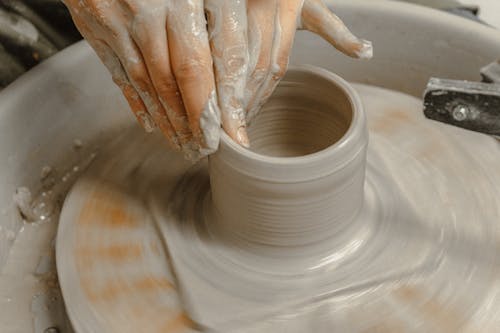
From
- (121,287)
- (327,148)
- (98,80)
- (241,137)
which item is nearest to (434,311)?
(327,148)

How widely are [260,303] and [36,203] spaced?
0.65 metres

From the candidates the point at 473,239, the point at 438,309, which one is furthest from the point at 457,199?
the point at 438,309

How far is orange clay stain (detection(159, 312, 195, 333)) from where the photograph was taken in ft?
3.39

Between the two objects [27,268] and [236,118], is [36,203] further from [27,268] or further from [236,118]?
[236,118]

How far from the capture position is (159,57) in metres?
1.04

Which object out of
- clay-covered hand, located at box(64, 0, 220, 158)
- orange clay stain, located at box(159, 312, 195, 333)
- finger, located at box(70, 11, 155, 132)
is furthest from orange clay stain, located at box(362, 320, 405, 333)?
finger, located at box(70, 11, 155, 132)

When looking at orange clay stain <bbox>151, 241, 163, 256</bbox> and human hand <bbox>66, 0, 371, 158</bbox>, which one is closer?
human hand <bbox>66, 0, 371, 158</bbox>

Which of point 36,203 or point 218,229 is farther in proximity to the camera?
point 36,203

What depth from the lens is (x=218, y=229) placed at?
113 cm

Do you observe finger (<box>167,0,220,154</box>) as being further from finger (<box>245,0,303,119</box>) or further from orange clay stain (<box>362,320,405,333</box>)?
orange clay stain (<box>362,320,405,333</box>)

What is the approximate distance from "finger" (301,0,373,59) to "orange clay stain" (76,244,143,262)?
20.1 inches

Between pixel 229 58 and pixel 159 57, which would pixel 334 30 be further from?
pixel 159 57

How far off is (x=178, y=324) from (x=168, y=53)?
43cm

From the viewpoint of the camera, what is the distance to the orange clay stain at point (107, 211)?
1.20m
